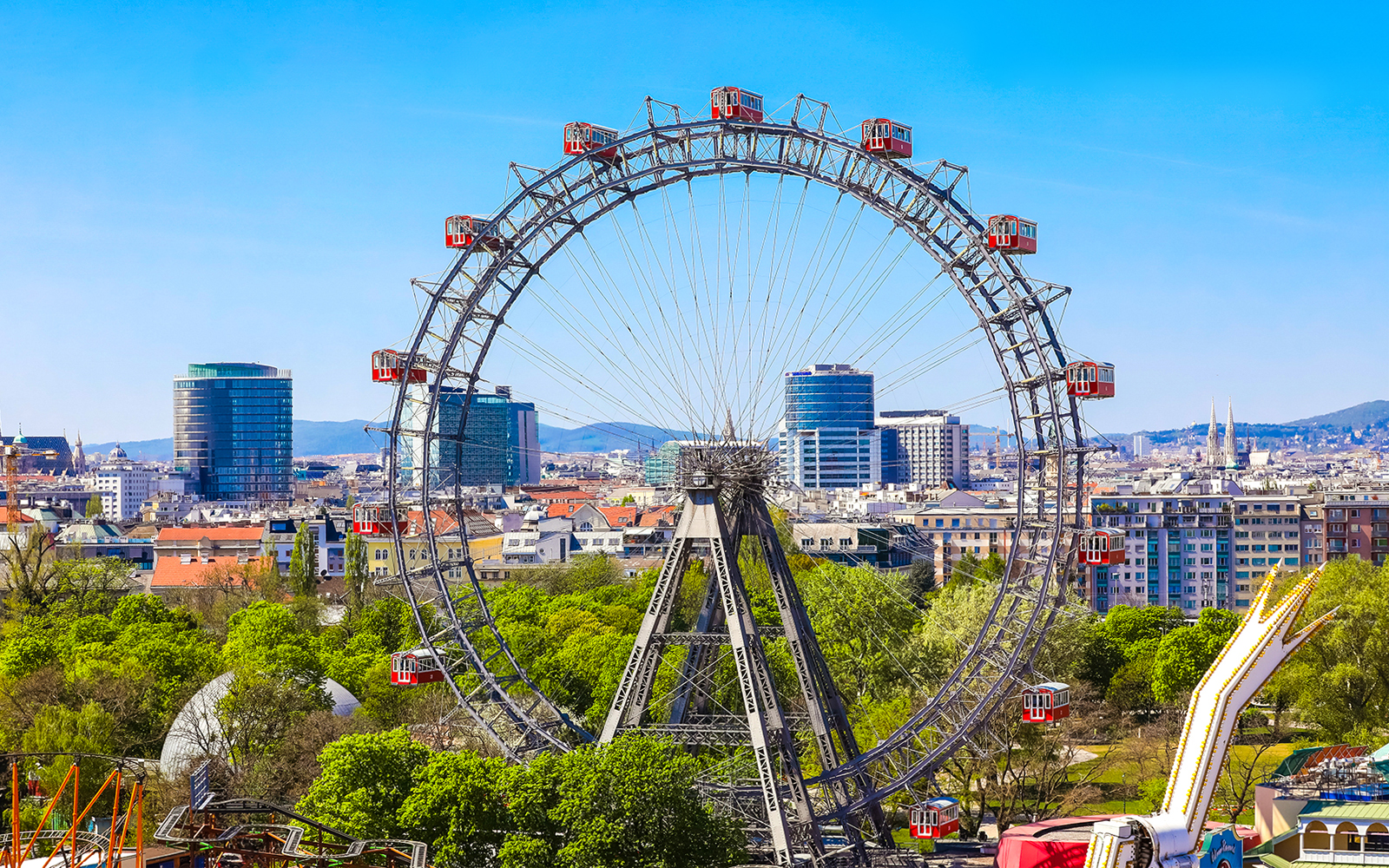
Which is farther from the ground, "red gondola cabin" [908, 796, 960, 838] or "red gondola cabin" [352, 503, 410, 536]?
"red gondola cabin" [352, 503, 410, 536]

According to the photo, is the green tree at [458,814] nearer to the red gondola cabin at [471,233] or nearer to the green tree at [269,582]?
the red gondola cabin at [471,233]

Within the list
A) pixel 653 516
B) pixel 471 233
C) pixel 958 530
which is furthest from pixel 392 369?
pixel 653 516

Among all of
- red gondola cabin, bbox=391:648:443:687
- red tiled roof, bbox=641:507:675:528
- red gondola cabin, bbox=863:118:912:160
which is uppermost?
red gondola cabin, bbox=863:118:912:160

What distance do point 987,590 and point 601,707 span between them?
2653 centimetres

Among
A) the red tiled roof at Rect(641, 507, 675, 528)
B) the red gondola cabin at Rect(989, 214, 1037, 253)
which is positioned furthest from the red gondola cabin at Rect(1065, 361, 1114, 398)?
the red tiled roof at Rect(641, 507, 675, 528)

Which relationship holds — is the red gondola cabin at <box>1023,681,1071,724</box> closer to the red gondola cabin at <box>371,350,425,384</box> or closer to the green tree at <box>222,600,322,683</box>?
the red gondola cabin at <box>371,350,425,384</box>

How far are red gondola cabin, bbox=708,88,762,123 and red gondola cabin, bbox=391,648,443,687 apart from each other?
21.2 meters

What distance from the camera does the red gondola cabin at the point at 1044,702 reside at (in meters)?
50.0

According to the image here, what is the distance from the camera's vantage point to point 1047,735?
6812cm

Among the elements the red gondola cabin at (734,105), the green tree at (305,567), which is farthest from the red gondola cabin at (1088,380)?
the green tree at (305,567)

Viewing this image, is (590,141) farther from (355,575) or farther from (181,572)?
(181,572)

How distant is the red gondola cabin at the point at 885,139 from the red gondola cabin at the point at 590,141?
896 cm

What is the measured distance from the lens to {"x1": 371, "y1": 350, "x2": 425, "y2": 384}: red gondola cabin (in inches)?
2269

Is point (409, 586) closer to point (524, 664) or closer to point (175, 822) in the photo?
point (175, 822)
